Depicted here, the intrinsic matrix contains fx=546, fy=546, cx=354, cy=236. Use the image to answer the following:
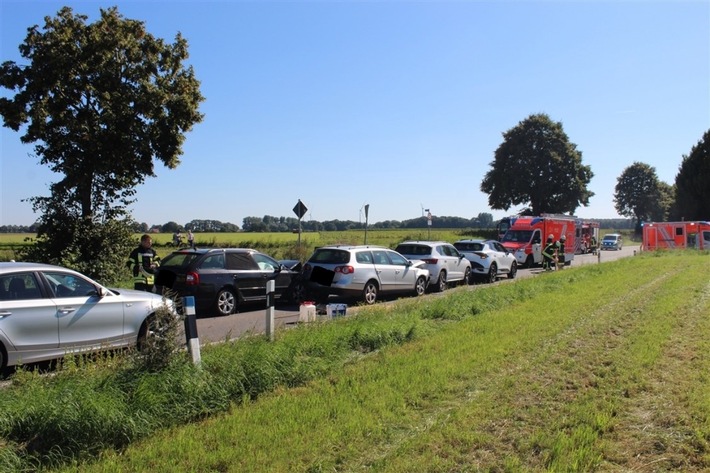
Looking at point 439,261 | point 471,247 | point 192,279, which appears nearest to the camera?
point 192,279

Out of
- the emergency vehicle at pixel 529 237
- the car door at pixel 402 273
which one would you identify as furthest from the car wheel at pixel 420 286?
the emergency vehicle at pixel 529 237

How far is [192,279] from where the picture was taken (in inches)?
470

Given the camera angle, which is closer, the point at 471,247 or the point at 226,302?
the point at 226,302

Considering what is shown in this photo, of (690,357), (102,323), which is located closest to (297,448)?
(102,323)

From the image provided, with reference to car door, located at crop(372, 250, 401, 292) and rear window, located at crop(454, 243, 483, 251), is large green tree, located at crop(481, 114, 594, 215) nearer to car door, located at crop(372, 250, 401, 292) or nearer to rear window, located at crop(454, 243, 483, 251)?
rear window, located at crop(454, 243, 483, 251)

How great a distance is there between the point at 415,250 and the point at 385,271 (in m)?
3.92

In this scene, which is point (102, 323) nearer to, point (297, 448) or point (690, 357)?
point (297, 448)

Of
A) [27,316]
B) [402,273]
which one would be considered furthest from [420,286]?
[27,316]

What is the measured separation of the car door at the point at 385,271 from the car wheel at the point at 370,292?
0.96 feet

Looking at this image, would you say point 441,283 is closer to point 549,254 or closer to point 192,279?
point 192,279

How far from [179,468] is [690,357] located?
6.14 metres

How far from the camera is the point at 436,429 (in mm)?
4602

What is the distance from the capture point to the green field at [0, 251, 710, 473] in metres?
4.12

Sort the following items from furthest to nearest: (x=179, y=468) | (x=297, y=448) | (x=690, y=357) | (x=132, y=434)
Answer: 1. (x=690, y=357)
2. (x=132, y=434)
3. (x=297, y=448)
4. (x=179, y=468)
